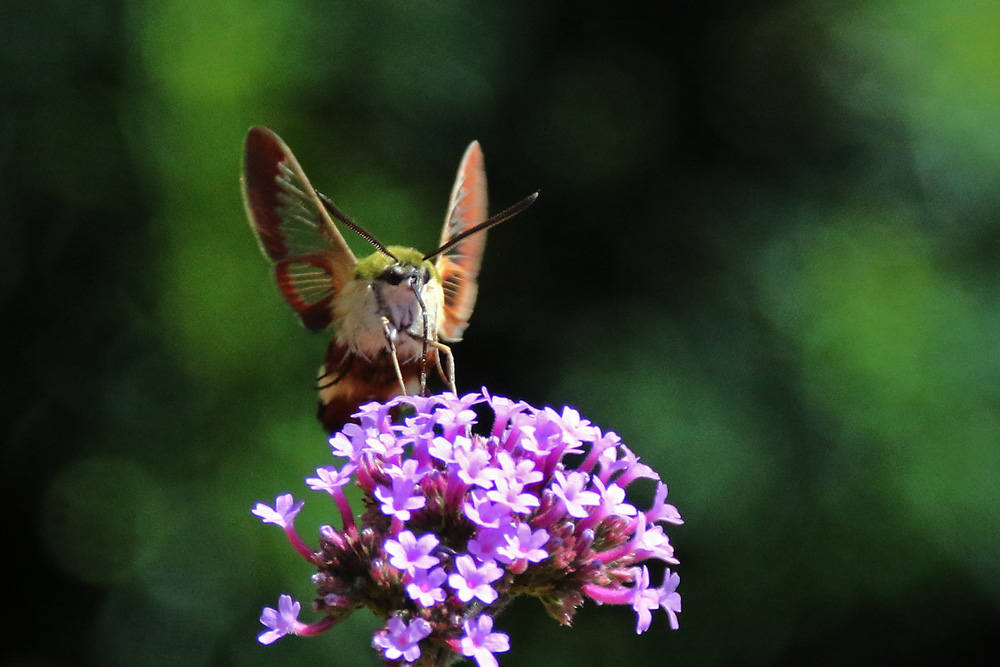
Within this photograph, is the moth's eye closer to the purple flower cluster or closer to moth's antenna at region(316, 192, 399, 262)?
moth's antenna at region(316, 192, 399, 262)

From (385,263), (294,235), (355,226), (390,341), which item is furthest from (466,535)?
(294,235)

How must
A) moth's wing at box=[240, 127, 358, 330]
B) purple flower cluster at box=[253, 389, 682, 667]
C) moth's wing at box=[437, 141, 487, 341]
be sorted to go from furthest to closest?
moth's wing at box=[437, 141, 487, 341] < moth's wing at box=[240, 127, 358, 330] < purple flower cluster at box=[253, 389, 682, 667]

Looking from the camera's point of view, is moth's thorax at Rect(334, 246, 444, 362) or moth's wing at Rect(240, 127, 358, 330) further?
moth's wing at Rect(240, 127, 358, 330)

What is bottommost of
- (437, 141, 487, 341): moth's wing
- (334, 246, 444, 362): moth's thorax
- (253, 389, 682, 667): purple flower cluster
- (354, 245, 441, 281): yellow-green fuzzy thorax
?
(253, 389, 682, 667): purple flower cluster

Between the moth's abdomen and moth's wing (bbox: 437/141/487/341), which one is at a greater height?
moth's wing (bbox: 437/141/487/341)

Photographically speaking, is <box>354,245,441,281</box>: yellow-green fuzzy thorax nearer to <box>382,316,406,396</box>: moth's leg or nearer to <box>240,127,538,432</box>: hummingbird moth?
<box>240,127,538,432</box>: hummingbird moth

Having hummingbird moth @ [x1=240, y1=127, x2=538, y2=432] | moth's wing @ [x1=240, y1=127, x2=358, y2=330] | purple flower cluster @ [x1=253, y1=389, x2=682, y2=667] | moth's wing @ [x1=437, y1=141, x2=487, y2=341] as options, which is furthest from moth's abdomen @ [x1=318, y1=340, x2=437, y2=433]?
purple flower cluster @ [x1=253, y1=389, x2=682, y2=667]

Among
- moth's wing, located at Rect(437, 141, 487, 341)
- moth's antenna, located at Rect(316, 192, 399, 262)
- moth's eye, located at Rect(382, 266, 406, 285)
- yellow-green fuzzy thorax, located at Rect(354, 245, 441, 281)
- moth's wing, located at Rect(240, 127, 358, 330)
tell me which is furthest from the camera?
moth's wing, located at Rect(437, 141, 487, 341)
